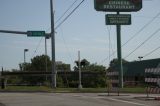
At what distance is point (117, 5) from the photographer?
179ft

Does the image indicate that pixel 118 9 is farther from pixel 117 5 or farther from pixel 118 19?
pixel 118 19

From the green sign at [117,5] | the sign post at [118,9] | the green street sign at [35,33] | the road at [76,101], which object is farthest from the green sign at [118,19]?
the road at [76,101]

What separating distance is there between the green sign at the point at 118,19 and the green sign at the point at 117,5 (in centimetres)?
70

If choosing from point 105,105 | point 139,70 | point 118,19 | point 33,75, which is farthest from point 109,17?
point 33,75

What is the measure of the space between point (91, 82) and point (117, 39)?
24.9m

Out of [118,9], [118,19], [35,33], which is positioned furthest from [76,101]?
[118,9]

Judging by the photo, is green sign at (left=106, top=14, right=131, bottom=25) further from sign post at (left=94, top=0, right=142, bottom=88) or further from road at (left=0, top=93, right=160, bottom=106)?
road at (left=0, top=93, right=160, bottom=106)

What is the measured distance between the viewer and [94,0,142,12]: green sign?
54.4 meters

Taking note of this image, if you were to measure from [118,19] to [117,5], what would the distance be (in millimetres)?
1749

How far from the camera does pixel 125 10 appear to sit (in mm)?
55000

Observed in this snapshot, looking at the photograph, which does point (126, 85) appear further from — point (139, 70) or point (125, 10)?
point (139, 70)

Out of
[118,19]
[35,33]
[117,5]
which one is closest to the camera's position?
[35,33]

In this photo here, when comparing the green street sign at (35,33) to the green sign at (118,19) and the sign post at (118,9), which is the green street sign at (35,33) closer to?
the sign post at (118,9)

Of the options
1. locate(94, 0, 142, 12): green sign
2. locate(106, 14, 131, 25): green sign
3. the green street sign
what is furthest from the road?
locate(94, 0, 142, 12): green sign
